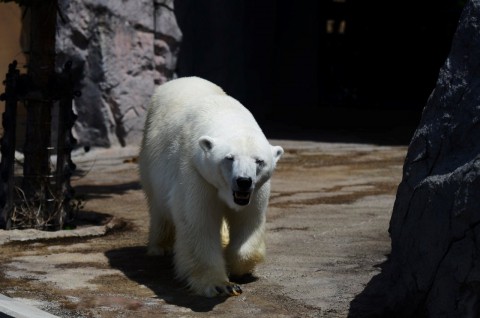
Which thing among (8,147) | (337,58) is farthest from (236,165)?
(337,58)

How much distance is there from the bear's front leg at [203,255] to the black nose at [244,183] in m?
0.41

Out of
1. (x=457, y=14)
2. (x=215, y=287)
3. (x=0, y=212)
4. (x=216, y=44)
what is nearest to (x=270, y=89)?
(x=216, y=44)

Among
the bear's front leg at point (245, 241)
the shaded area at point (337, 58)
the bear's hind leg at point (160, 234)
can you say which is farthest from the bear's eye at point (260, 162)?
the shaded area at point (337, 58)

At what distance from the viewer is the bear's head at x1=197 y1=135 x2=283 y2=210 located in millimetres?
4938

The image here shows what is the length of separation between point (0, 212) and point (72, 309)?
2.06 m

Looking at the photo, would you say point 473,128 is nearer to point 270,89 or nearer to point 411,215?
point 411,215

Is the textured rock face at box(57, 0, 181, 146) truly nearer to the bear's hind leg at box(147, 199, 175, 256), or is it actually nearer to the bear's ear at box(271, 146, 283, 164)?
the bear's hind leg at box(147, 199, 175, 256)

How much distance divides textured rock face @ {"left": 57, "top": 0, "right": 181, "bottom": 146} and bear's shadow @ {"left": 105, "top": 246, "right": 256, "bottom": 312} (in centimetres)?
527

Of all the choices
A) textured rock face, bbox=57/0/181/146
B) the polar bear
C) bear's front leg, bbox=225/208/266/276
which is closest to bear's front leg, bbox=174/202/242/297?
the polar bear

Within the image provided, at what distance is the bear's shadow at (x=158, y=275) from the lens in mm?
5121

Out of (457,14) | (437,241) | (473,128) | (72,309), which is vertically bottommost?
(72,309)

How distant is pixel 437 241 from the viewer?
14.1 ft

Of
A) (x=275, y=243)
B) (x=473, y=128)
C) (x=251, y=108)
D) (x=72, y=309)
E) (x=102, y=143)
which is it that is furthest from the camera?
(x=251, y=108)

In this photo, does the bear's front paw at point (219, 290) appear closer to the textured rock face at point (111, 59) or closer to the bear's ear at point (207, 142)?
the bear's ear at point (207, 142)
